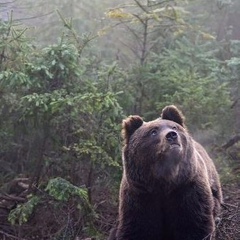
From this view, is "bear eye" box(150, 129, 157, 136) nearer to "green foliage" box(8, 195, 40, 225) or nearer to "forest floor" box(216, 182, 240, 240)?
"forest floor" box(216, 182, 240, 240)

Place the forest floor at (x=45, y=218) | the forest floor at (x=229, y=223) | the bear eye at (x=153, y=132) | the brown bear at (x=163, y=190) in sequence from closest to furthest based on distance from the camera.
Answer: the brown bear at (x=163, y=190) → the bear eye at (x=153, y=132) → the forest floor at (x=229, y=223) → the forest floor at (x=45, y=218)

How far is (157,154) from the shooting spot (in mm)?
4551

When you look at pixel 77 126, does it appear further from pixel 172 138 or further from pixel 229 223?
pixel 172 138

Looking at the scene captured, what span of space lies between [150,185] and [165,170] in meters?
0.28

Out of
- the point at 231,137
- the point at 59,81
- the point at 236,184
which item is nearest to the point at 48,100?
the point at 59,81

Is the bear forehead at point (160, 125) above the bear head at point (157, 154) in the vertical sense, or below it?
above

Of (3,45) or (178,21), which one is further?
(178,21)

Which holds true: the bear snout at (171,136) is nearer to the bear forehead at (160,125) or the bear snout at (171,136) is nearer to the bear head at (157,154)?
the bear head at (157,154)

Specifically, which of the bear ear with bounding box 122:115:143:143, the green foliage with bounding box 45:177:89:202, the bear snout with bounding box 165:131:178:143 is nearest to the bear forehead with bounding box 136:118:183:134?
the bear ear with bounding box 122:115:143:143

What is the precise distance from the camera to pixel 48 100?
680 cm

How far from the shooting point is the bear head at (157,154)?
445 cm

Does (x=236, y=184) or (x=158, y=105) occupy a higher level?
(x=158, y=105)

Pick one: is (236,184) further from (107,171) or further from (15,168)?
(15,168)

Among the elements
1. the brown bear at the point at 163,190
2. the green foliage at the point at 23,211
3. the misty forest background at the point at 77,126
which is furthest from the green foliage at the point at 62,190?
the brown bear at the point at 163,190
